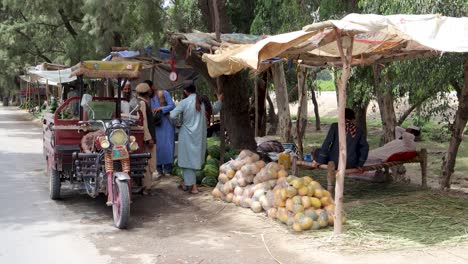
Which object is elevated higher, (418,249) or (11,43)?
(11,43)

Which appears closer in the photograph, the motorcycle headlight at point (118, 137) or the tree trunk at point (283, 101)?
the motorcycle headlight at point (118, 137)

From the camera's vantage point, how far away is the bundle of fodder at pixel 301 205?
639 centimetres

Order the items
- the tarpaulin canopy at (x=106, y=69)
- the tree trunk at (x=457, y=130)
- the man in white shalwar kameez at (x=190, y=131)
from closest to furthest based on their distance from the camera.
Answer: the tarpaulin canopy at (x=106, y=69) → the man in white shalwar kameez at (x=190, y=131) → the tree trunk at (x=457, y=130)

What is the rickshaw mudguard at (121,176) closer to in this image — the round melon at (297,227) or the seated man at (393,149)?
the round melon at (297,227)

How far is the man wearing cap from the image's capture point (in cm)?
848

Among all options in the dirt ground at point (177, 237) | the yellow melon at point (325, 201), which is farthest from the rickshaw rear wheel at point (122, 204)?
the yellow melon at point (325, 201)

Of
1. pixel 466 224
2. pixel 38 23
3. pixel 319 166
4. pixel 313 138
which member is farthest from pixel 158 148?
pixel 38 23

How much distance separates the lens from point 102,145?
6.89 meters

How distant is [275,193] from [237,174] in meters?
1.22

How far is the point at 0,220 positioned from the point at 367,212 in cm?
481

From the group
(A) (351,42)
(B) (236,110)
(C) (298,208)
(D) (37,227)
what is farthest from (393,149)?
(D) (37,227)

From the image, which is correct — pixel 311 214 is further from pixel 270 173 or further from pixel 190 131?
pixel 190 131

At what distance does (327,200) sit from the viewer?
21.8 feet

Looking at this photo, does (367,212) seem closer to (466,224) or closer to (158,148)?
(466,224)
